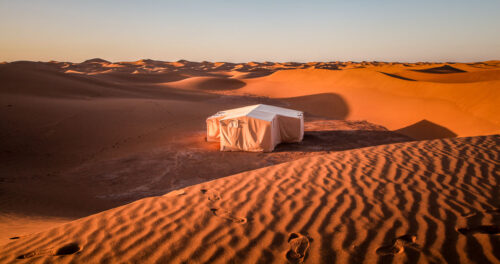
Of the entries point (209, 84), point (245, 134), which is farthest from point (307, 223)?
point (209, 84)

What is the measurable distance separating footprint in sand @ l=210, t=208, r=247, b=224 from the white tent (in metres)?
7.19

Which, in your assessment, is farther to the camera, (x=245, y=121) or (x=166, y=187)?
(x=245, y=121)

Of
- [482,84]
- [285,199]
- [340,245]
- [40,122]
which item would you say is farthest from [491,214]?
[482,84]

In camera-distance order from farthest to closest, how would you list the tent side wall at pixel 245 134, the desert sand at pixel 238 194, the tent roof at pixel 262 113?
the tent roof at pixel 262 113, the tent side wall at pixel 245 134, the desert sand at pixel 238 194

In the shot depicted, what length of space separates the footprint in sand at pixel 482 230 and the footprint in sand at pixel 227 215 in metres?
2.63

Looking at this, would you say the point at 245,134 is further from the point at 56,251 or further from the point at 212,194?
the point at 56,251

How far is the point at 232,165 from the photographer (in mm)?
9625

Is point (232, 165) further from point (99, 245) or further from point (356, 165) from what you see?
point (99, 245)

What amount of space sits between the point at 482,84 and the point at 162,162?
66.8 feet

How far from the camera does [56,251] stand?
309 cm

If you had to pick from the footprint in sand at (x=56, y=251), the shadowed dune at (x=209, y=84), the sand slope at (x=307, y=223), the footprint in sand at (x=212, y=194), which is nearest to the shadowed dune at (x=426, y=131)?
the sand slope at (x=307, y=223)

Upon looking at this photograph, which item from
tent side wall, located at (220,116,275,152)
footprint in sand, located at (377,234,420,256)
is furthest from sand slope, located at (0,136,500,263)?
tent side wall, located at (220,116,275,152)

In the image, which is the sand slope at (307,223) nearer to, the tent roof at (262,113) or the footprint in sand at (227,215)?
the footprint in sand at (227,215)

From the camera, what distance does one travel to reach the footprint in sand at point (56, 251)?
3033mm
